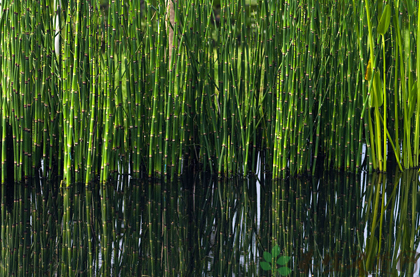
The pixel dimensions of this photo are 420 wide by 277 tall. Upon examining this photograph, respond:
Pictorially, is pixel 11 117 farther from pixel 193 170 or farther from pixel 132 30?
pixel 193 170

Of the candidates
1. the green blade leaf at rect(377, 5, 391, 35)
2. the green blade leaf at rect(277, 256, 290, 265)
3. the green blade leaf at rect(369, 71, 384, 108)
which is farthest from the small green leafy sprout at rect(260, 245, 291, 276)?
the green blade leaf at rect(377, 5, 391, 35)

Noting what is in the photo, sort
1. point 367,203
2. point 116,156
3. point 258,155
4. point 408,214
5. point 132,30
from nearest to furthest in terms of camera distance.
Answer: point 408,214
point 367,203
point 132,30
point 116,156
point 258,155

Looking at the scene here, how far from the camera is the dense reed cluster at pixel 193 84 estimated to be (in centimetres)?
177

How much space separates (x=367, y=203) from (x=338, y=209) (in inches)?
5.2

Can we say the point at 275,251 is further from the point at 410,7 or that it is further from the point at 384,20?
the point at 410,7

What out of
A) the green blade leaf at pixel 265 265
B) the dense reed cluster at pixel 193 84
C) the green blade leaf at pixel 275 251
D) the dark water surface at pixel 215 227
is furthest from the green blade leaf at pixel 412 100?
the green blade leaf at pixel 265 265

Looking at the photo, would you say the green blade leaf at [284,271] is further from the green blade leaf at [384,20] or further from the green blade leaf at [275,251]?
the green blade leaf at [384,20]

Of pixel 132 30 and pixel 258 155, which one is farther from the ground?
pixel 132 30

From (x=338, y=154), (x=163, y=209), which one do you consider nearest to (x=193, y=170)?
(x=163, y=209)

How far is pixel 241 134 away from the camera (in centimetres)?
193

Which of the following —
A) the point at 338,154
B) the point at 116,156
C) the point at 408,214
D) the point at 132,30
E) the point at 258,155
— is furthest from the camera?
the point at 258,155

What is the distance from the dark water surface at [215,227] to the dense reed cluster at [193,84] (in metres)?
0.13

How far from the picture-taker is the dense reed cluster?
177 cm

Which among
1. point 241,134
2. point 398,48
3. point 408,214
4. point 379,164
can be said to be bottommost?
point 408,214
